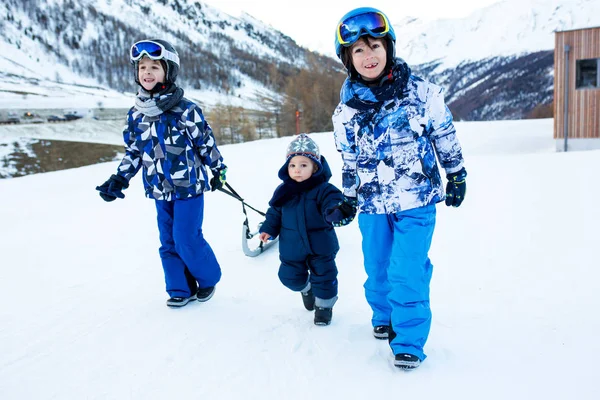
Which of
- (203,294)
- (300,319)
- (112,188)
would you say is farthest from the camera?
(203,294)

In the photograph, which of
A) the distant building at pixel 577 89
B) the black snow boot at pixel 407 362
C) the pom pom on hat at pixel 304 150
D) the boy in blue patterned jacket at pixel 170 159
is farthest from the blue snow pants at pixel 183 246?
the distant building at pixel 577 89

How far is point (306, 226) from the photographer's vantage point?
312 cm

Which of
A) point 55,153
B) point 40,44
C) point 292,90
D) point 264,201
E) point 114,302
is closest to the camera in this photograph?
point 114,302

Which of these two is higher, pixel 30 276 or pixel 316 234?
pixel 316 234

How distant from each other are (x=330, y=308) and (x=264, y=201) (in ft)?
15.5

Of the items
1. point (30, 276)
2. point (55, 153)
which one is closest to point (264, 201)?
point (30, 276)

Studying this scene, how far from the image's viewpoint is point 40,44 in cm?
11912

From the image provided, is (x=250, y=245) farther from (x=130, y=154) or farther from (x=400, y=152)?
(x=400, y=152)

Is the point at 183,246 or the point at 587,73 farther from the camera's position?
the point at 587,73

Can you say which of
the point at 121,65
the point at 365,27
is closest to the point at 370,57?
the point at 365,27

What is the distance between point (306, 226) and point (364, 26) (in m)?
1.27

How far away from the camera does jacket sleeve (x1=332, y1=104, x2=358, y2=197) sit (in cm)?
267

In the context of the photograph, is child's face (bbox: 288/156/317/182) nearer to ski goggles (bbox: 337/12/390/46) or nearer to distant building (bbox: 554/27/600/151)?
ski goggles (bbox: 337/12/390/46)

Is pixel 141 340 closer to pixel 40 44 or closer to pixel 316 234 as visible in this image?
pixel 316 234
